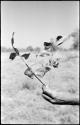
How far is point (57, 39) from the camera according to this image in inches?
17.2

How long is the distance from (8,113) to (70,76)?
5371 millimetres

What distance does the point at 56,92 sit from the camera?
0.39 m

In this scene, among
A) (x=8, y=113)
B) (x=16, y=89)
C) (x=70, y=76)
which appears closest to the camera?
(x=8, y=113)

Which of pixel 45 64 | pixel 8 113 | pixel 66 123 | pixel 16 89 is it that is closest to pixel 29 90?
pixel 16 89

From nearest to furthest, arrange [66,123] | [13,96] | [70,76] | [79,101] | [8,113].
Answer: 1. [79,101]
2. [66,123]
3. [8,113]
4. [13,96]
5. [70,76]

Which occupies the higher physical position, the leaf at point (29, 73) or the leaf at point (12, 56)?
the leaf at point (12, 56)

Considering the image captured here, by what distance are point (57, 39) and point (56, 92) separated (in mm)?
101

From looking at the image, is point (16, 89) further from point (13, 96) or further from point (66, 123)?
point (66, 123)

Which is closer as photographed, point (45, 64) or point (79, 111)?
point (45, 64)

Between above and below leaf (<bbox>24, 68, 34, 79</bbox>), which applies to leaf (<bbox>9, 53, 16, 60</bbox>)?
above

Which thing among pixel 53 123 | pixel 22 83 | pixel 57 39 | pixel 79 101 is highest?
pixel 57 39

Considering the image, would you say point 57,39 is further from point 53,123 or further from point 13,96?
point 13,96

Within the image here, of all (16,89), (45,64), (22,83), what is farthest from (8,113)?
(45,64)

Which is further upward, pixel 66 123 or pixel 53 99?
pixel 53 99
